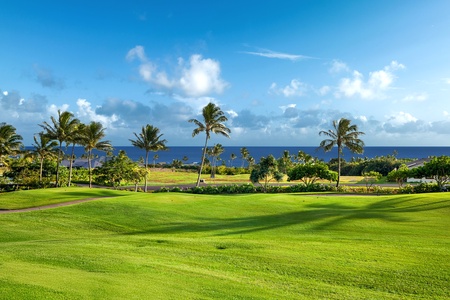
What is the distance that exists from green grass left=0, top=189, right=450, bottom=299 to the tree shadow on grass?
7cm

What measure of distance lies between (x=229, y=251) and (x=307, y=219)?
9.85m

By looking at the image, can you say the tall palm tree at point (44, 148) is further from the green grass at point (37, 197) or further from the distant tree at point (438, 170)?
the distant tree at point (438, 170)

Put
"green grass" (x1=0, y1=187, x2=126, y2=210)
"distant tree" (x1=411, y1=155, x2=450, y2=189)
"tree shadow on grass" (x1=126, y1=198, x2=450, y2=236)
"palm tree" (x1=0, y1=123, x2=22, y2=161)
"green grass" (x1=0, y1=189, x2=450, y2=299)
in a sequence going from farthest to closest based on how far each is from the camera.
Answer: "palm tree" (x1=0, y1=123, x2=22, y2=161) → "distant tree" (x1=411, y1=155, x2=450, y2=189) → "green grass" (x1=0, y1=187, x2=126, y2=210) → "tree shadow on grass" (x1=126, y1=198, x2=450, y2=236) → "green grass" (x1=0, y1=189, x2=450, y2=299)

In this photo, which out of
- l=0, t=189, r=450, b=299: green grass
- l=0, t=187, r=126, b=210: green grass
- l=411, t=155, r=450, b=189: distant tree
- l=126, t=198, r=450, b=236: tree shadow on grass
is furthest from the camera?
l=411, t=155, r=450, b=189: distant tree

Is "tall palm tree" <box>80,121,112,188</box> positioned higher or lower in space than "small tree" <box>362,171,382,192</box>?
higher

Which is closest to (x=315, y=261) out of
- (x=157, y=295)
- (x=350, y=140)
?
(x=157, y=295)

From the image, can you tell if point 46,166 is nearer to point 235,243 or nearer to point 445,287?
point 235,243

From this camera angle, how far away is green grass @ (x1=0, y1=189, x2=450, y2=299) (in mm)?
10703

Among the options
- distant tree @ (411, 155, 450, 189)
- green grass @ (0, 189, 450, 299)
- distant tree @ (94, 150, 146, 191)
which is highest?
distant tree @ (411, 155, 450, 189)

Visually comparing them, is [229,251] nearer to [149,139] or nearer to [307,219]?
[307,219]

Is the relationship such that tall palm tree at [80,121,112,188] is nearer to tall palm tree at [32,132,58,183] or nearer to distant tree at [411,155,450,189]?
tall palm tree at [32,132,58,183]

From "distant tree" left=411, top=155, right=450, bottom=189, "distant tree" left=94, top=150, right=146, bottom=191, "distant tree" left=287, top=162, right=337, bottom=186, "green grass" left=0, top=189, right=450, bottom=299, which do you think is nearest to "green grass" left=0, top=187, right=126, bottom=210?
"green grass" left=0, top=189, right=450, bottom=299

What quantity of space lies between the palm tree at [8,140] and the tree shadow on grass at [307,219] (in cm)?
4162

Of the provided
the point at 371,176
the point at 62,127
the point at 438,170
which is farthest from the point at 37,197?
the point at 371,176
